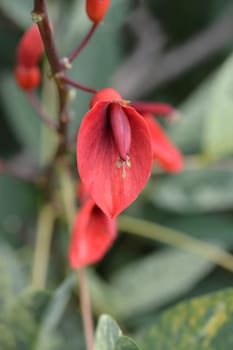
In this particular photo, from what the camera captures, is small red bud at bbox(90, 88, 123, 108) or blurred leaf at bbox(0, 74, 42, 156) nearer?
small red bud at bbox(90, 88, 123, 108)

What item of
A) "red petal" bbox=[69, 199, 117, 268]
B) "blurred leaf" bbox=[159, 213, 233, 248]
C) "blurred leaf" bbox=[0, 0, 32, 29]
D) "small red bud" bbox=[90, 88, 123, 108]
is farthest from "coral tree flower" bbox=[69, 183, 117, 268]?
"blurred leaf" bbox=[0, 0, 32, 29]

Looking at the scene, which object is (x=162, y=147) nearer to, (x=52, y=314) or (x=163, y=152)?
(x=163, y=152)

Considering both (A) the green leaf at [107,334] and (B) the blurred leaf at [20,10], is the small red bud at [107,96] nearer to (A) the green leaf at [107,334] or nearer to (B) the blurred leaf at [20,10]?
(A) the green leaf at [107,334]

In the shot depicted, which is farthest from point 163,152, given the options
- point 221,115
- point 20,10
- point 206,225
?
point 20,10

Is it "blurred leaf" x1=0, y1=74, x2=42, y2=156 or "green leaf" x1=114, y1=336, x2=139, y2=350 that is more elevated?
"blurred leaf" x1=0, y1=74, x2=42, y2=156

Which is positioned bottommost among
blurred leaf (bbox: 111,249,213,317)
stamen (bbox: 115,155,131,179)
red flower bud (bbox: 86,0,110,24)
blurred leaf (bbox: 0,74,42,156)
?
blurred leaf (bbox: 111,249,213,317)

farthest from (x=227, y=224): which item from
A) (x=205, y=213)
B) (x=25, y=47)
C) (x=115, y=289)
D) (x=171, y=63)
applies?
(x=25, y=47)

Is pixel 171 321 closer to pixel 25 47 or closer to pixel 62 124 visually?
pixel 62 124

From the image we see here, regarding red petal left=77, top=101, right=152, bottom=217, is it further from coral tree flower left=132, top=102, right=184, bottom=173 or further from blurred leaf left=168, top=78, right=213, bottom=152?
blurred leaf left=168, top=78, right=213, bottom=152
